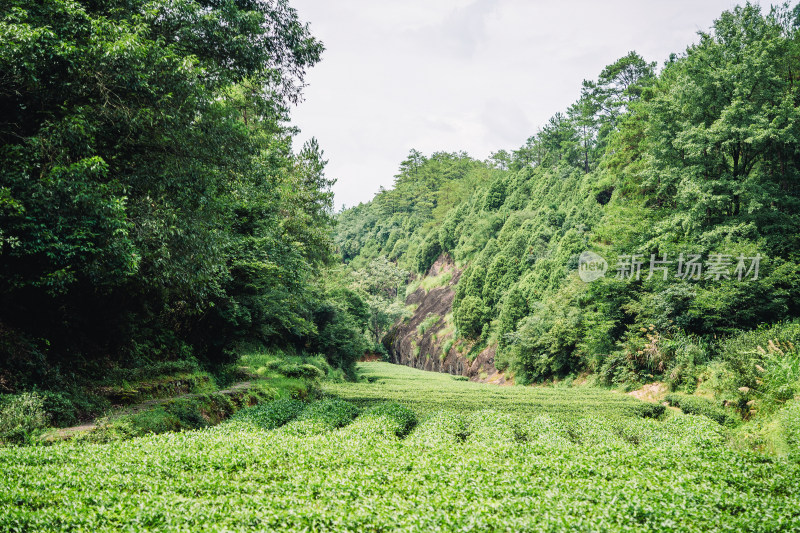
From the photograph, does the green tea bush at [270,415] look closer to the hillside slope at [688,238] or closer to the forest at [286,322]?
the forest at [286,322]

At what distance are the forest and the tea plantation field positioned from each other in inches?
1.7

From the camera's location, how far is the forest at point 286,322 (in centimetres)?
550

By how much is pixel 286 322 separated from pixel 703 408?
15.7 m

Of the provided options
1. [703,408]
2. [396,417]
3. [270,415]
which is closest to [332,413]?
[270,415]

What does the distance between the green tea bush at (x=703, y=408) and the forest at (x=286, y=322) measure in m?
0.11

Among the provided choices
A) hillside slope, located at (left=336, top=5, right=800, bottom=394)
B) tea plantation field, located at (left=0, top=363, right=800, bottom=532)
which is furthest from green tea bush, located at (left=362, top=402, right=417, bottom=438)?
hillside slope, located at (left=336, top=5, right=800, bottom=394)

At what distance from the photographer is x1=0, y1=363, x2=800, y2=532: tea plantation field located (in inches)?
184

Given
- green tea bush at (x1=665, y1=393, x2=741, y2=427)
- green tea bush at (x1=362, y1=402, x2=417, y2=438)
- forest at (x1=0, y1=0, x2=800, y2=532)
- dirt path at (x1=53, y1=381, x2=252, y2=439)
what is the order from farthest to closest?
green tea bush at (x1=665, y1=393, x2=741, y2=427) → green tea bush at (x1=362, y1=402, x2=417, y2=438) → dirt path at (x1=53, y1=381, x2=252, y2=439) → forest at (x1=0, y1=0, x2=800, y2=532)

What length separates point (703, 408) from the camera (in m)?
13.3

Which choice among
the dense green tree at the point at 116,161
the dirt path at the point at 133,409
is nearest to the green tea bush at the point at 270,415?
the dirt path at the point at 133,409

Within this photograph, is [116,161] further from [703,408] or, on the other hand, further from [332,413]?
[703,408]

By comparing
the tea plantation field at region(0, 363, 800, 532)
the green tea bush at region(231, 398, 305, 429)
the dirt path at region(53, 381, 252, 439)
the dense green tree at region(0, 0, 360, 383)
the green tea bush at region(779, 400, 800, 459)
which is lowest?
the green tea bush at region(231, 398, 305, 429)

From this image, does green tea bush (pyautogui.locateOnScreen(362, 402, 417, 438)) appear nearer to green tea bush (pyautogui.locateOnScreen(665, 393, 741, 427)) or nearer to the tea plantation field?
the tea plantation field

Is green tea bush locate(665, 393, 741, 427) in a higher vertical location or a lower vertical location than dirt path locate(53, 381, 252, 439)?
higher
